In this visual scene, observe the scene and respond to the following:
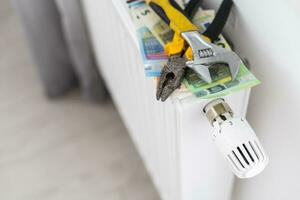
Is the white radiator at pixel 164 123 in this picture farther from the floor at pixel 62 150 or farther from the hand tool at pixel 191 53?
the floor at pixel 62 150

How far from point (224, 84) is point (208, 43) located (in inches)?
2.1

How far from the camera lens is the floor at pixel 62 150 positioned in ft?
3.84

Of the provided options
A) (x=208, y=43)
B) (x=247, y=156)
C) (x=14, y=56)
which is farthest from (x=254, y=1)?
Answer: (x=14, y=56)

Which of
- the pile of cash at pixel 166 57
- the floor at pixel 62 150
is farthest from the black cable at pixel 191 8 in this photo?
the floor at pixel 62 150

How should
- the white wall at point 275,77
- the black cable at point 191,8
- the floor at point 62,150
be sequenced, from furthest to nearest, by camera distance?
1. the floor at point 62,150
2. the black cable at point 191,8
3. the white wall at point 275,77

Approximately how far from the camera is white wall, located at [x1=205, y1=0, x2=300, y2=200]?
50cm

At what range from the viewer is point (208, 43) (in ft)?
1.76

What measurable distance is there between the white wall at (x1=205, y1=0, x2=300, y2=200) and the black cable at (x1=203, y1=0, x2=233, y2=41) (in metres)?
0.01

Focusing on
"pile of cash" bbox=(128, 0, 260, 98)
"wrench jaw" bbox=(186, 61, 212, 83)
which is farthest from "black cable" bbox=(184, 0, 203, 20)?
"wrench jaw" bbox=(186, 61, 212, 83)

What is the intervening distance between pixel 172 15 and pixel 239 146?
7.5 inches

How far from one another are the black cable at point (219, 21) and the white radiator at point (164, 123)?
8 cm

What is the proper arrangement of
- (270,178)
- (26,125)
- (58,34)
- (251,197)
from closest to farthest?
(270,178) < (251,197) < (58,34) < (26,125)

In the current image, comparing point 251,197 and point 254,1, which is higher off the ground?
point 254,1

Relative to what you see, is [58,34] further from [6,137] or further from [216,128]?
[216,128]
